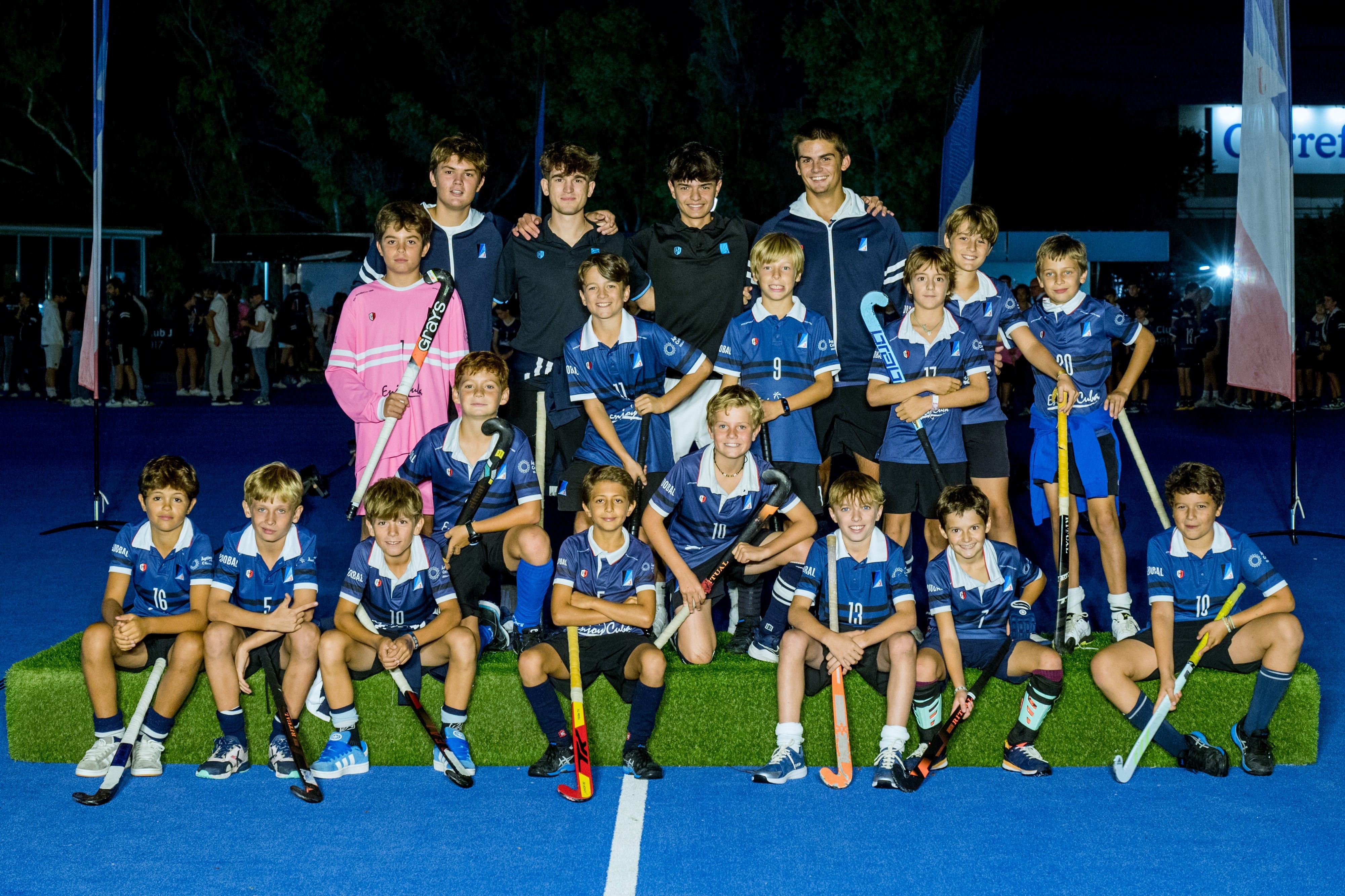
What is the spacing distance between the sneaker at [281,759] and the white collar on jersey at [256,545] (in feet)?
1.98

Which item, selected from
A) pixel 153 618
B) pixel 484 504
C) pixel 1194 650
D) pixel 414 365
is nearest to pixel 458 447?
pixel 484 504

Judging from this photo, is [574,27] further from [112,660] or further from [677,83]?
[112,660]

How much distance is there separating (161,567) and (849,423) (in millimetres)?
2828

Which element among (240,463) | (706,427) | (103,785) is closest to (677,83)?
(240,463)

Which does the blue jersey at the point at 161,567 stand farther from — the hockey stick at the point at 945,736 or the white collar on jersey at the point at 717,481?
the hockey stick at the point at 945,736

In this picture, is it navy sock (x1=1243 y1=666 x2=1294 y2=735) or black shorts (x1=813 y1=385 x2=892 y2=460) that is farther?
black shorts (x1=813 y1=385 x2=892 y2=460)

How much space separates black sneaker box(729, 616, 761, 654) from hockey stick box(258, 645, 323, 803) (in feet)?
5.10

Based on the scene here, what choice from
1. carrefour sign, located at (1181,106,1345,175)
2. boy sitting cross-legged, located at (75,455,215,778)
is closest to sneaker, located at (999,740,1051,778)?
boy sitting cross-legged, located at (75,455,215,778)

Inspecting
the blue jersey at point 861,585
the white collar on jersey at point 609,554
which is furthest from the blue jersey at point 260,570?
the blue jersey at point 861,585

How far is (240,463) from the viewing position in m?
11.3

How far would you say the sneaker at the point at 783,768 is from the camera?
4.14 meters

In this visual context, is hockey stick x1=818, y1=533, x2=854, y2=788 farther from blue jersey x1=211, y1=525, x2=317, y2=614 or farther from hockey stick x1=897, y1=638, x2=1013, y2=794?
blue jersey x1=211, y1=525, x2=317, y2=614

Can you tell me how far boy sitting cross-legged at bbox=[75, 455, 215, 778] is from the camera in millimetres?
4137

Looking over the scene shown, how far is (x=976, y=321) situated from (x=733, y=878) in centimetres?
273
